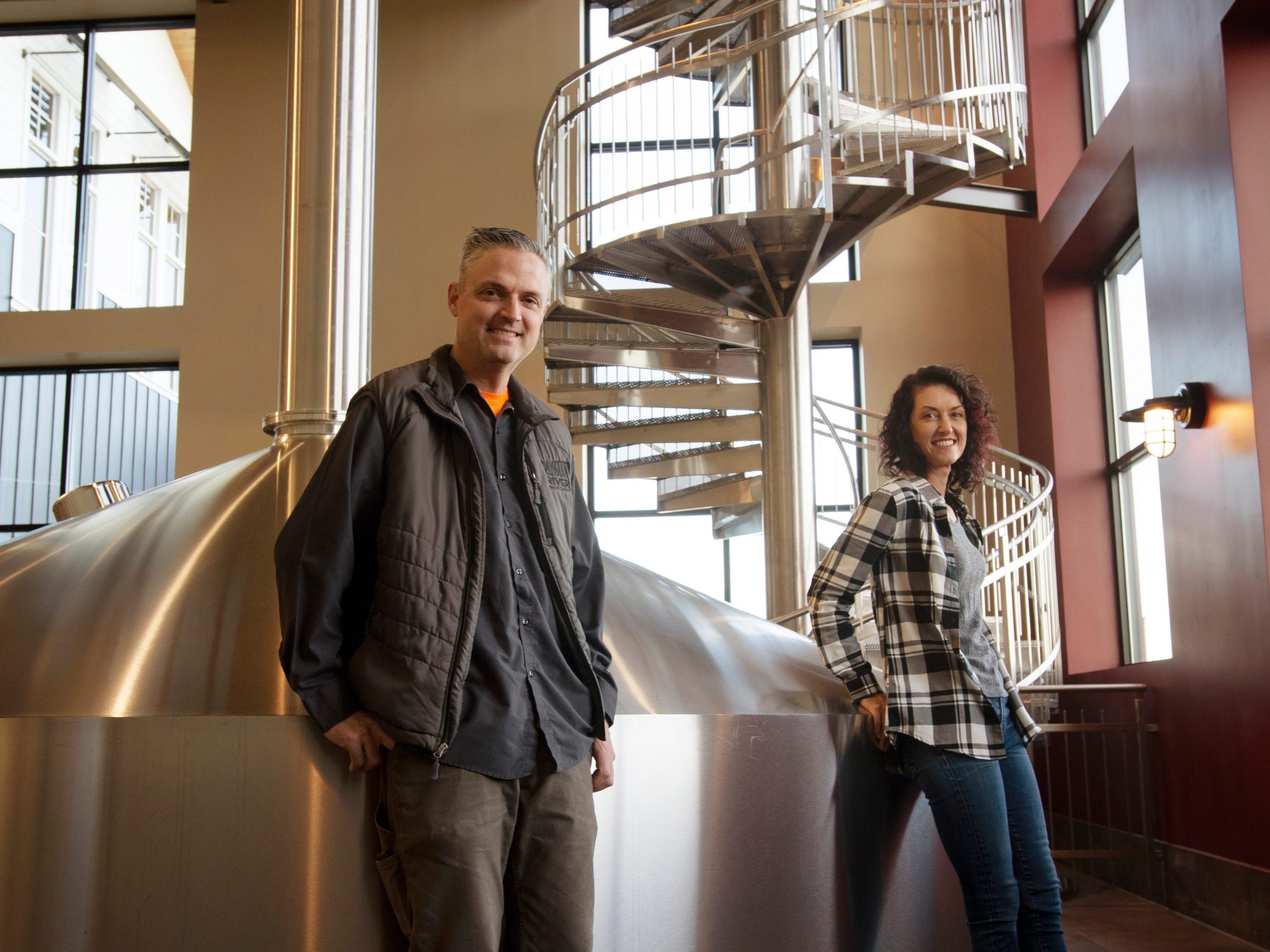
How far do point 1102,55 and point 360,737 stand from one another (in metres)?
7.02

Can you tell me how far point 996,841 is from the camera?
207 centimetres

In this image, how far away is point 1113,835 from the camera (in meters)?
5.92

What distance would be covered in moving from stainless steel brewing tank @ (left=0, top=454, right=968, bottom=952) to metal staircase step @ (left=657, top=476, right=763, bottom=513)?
13.4ft

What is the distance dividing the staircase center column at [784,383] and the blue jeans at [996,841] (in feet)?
10.4

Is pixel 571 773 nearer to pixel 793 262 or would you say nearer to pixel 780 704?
pixel 780 704

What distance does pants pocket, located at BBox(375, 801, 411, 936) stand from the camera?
1.67m

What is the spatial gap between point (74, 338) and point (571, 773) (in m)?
8.08

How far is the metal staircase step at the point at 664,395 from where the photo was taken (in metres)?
6.21

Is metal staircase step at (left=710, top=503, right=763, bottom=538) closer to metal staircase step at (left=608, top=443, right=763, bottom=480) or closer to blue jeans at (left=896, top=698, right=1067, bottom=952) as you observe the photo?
metal staircase step at (left=608, top=443, right=763, bottom=480)

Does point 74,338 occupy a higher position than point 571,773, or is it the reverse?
point 74,338

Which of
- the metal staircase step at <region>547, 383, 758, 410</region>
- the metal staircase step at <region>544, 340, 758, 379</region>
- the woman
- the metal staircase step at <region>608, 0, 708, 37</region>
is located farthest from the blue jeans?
the metal staircase step at <region>608, 0, 708, 37</region>

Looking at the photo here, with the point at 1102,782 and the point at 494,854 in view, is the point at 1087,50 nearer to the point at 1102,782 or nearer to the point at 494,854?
the point at 1102,782

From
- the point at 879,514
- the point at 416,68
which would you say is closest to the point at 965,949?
the point at 879,514

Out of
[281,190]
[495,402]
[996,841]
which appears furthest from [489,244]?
[281,190]
